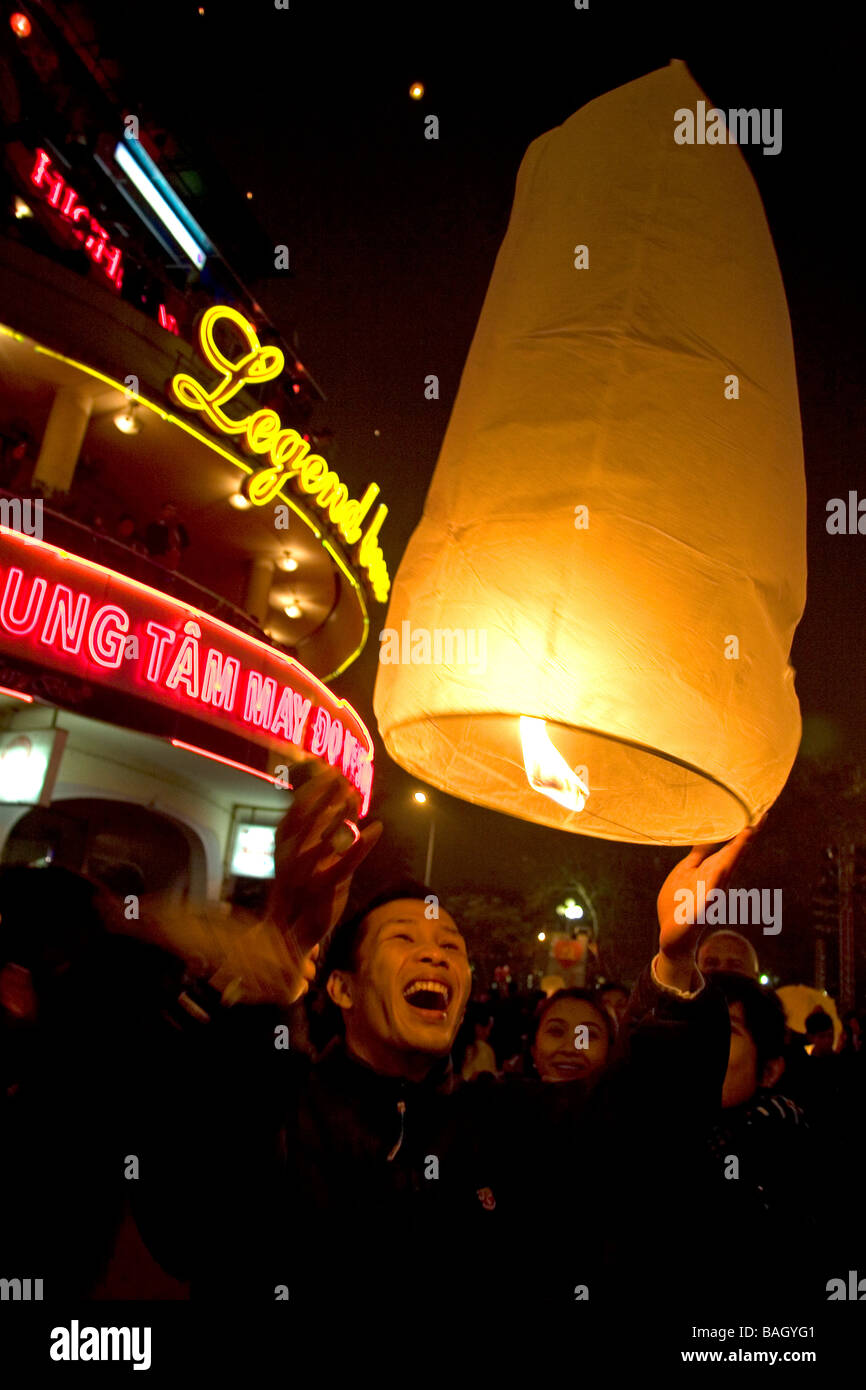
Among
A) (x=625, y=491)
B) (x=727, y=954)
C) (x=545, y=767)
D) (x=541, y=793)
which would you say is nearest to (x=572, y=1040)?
(x=727, y=954)

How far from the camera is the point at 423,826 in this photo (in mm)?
51125

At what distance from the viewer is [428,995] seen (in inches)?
110

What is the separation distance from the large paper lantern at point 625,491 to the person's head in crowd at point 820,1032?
24.0ft

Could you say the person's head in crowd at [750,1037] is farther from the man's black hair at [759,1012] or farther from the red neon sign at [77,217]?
the red neon sign at [77,217]

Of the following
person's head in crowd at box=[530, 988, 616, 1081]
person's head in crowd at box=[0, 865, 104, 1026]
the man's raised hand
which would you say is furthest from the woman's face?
person's head in crowd at box=[0, 865, 104, 1026]

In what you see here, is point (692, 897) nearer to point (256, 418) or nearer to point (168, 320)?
point (256, 418)

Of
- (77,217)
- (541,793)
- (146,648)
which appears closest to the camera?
(541,793)

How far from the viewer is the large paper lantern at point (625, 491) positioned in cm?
Result: 137

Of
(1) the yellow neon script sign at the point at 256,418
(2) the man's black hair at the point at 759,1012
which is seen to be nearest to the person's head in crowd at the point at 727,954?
(2) the man's black hair at the point at 759,1012

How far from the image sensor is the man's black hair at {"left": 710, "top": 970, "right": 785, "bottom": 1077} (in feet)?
13.2

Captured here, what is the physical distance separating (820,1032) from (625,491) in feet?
27.3

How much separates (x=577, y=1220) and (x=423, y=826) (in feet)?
160

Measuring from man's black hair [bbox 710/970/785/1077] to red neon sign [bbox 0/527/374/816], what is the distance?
5.19m

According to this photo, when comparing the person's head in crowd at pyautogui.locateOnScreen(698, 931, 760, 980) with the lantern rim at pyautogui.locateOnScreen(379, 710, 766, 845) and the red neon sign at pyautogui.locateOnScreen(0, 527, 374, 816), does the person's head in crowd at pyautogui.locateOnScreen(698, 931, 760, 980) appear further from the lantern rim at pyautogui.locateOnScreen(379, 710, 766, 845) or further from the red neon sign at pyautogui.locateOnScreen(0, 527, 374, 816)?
the red neon sign at pyautogui.locateOnScreen(0, 527, 374, 816)
